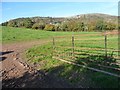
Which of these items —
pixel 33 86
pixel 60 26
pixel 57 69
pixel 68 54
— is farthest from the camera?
pixel 60 26

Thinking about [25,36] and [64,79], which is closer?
[64,79]

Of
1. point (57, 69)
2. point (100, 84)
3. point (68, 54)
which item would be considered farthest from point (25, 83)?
point (68, 54)

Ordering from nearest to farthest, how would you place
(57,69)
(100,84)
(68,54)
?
(100,84)
(57,69)
(68,54)

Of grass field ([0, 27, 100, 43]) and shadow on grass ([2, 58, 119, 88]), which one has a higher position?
grass field ([0, 27, 100, 43])

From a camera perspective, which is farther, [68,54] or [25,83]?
[68,54]

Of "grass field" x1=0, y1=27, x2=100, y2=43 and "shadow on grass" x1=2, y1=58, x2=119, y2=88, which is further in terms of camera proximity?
"grass field" x1=0, y1=27, x2=100, y2=43

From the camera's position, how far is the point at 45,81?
10305 millimetres

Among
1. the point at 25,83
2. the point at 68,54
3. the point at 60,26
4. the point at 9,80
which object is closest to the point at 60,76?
the point at 25,83

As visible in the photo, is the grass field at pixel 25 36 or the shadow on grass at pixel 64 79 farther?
the grass field at pixel 25 36

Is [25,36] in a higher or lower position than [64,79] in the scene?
higher

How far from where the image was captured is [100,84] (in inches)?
348

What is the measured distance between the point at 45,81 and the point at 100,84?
8.10 feet

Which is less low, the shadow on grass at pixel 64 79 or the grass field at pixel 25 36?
the grass field at pixel 25 36

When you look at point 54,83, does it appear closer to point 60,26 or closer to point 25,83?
point 25,83
